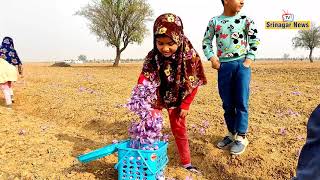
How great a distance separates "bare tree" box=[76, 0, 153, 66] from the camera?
43.2m

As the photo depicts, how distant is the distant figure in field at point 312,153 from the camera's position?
30.7 inches

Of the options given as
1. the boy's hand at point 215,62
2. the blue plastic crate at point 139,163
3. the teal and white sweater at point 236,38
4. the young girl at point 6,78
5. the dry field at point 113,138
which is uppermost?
the teal and white sweater at point 236,38

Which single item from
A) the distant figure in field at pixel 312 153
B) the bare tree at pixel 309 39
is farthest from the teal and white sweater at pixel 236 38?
the bare tree at pixel 309 39

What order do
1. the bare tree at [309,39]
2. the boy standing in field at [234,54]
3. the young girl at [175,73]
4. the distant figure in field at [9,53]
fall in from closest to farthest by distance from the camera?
the young girl at [175,73] < the boy standing in field at [234,54] < the distant figure in field at [9,53] < the bare tree at [309,39]

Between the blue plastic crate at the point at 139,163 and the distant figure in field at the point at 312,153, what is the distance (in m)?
3.53

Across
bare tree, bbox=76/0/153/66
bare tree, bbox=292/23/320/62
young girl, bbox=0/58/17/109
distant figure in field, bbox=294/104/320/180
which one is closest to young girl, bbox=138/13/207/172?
distant figure in field, bbox=294/104/320/180

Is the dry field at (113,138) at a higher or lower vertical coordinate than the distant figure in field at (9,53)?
lower

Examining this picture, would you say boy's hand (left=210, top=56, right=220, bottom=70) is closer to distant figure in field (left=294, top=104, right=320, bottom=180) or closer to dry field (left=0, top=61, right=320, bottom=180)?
dry field (left=0, top=61, right=320, bottom=180)

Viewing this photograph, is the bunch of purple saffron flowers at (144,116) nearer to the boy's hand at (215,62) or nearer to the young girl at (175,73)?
the young girl at (175,73)

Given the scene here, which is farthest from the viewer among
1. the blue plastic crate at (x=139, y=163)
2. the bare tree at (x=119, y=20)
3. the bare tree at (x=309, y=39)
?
the bare tree at (x=309, y=39)

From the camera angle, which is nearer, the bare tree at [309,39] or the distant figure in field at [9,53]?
the distant figure in field at [9,53]

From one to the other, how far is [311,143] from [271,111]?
26.8 feet

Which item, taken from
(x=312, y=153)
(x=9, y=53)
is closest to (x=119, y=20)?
(x=9, y=53)

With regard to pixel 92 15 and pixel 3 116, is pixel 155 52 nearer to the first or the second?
pixel 3 116
